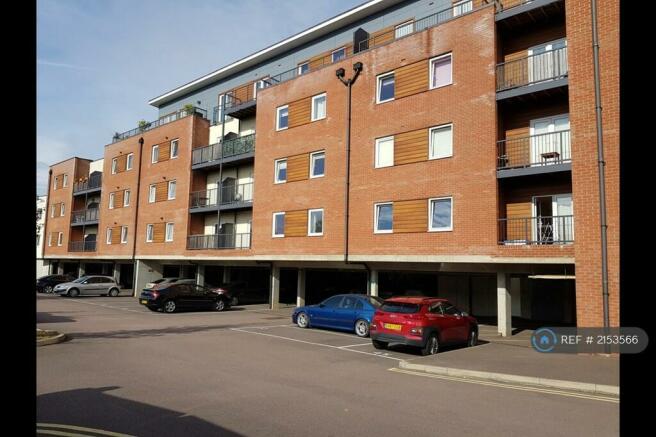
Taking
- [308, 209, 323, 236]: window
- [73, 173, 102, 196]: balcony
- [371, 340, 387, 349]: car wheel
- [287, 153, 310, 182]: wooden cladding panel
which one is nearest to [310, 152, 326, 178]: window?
[287, 153, 310, 182]: wooden cladding panel

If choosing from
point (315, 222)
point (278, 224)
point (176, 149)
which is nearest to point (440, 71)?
point (315, 222)

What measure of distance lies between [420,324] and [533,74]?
1054cm

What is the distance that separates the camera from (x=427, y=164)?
1889cm

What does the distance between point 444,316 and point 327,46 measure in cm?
2020

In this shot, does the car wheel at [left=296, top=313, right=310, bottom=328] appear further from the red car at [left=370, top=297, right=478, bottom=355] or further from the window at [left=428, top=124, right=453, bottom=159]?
the window at [left=428, top=124, right=453, bottom=159]

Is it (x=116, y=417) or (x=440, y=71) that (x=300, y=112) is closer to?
(x=440, y=71)

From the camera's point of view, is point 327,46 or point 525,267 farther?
point 327,46

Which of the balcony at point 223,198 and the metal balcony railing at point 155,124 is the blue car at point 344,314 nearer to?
the balcony at point 223,198

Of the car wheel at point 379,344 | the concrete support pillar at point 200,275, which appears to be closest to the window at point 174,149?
the concrete support pillar at point 200,275

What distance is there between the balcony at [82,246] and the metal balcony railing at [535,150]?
36.2 meters

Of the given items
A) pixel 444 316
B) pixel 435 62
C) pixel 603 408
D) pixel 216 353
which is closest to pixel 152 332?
pixel 216 353

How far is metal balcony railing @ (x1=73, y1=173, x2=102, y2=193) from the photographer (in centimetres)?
4353
